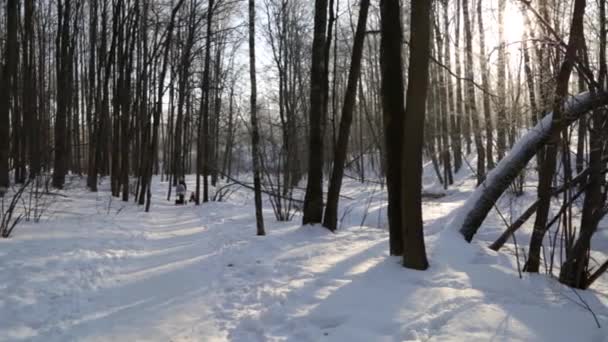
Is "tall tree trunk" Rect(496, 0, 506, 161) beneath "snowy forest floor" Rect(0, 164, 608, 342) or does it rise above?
above

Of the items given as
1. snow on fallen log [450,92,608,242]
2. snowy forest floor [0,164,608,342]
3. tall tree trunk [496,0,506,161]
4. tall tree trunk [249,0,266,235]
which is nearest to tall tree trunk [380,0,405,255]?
snowy forest floor [0,164,608,342]

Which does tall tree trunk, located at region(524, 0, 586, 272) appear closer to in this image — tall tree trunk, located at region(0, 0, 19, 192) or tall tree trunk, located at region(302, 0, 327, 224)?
tall tree trunk, located at region(302, 0, 327, 224)

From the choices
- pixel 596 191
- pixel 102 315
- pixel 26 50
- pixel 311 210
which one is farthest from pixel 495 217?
pixel 26 50

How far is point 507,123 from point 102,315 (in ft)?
17.6

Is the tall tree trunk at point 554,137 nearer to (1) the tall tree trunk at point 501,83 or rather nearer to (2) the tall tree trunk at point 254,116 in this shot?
(1) the tall tree trunk at point 501,83

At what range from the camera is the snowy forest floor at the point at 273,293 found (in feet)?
10.9

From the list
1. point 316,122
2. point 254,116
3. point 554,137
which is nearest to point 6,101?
point 254,116

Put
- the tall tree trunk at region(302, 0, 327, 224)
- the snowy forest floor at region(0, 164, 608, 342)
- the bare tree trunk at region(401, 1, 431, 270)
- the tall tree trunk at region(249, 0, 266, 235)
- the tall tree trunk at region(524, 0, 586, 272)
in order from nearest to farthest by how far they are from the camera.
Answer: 1. the snowy forest floor at region(0, 164, 608, 342)
2. the bare tree trunk at region(401, 1, 431, 270)
3. the tall tree trunk at region(524, 0, 586, 272)
4. the tall tree trunk at region(249, 0, 266, 235)
5. the tall tree trunk at region(302, 0, 327, 224)

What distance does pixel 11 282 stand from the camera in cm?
412

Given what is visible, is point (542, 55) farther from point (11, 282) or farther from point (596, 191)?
point (11, 282)

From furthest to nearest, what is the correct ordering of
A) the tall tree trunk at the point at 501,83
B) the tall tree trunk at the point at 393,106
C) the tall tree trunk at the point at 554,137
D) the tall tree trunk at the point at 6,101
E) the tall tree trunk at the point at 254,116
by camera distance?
the tall tree trunk at the point at 6,101, the tall tree trunk at the point at 254,116, the tall tree trunk at the point at 501,83, the tall tree trunk at the point at 393,106, the tall tree trunk at the point at 554,137

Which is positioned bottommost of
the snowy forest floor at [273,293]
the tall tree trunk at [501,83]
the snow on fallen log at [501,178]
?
the snowy forest floor at [273,293]

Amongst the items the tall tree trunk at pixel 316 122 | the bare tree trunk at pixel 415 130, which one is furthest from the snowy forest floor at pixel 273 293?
the tall tree trunk at pixel 316 122

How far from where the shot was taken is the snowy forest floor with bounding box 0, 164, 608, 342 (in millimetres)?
3318
